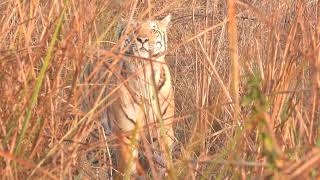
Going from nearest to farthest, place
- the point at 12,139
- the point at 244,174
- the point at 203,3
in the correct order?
the point at 244,174
the point at 12,139
the point at 203,3

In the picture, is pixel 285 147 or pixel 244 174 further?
pixel 285 147

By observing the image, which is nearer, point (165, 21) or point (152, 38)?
point (152, 38)

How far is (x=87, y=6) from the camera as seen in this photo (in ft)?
6.30

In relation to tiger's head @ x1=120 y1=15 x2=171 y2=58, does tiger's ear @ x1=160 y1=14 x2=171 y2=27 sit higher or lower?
higher

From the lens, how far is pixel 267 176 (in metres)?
1.56

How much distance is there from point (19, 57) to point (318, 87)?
68cm

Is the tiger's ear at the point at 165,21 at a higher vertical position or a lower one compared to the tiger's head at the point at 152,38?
higher

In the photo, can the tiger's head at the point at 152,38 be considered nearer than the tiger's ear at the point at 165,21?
Yes

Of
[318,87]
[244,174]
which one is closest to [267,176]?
[244,174]

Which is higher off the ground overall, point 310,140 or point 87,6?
point 87,6

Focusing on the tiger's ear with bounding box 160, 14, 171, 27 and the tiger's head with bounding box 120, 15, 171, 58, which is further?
the tiger's ear with bounding box 160, 14, 171, 27

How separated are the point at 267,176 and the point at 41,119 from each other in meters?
0.55

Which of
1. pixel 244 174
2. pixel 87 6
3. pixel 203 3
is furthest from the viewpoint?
pixel 203 3

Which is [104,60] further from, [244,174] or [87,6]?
[244,174]
